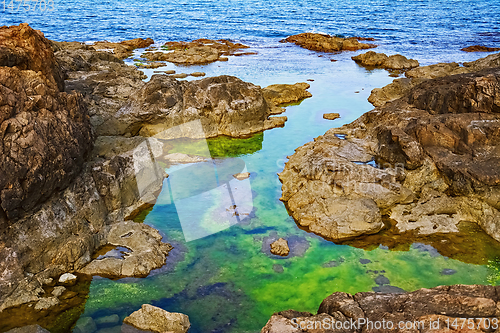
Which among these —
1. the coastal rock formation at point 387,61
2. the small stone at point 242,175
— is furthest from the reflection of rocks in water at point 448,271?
the coastal rock formation at point 387,61

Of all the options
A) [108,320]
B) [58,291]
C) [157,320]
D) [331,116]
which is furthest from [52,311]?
[331,116]

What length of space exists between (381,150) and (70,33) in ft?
142

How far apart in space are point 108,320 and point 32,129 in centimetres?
460

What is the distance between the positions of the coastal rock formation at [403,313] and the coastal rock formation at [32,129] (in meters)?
6.21

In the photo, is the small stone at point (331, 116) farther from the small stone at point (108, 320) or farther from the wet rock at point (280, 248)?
the small stone at point (108, 320)

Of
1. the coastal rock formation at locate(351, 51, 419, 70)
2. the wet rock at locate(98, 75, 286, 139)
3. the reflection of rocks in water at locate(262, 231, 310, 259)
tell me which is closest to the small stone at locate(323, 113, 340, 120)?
the wet rock at locate(98, 75, 286, 139)

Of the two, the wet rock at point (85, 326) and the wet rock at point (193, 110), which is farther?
the wet rock at point (193, 110)

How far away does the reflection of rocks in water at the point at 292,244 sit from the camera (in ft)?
32.9

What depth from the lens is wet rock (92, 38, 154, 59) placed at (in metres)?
32.1

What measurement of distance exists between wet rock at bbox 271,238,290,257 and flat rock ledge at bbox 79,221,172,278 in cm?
261

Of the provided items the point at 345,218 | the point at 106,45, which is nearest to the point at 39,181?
the point at 345,218

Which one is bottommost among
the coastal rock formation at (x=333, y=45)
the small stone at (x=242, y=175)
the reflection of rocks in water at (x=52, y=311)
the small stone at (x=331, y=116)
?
the reflection of rocks in water at (x=52, y=311)

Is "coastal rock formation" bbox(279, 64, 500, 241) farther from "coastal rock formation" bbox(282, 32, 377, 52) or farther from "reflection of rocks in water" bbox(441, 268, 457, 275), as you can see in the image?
"coastal rock formation" bbox(282, 32, 377, 52)

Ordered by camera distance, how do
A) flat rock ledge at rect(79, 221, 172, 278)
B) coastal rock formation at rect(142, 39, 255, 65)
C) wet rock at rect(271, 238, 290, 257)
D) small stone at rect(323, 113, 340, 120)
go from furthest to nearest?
coastal rock formation at rect(142, 39, 255, 65)
small stone at rect(323, 113, 340, 120)
wet rock at rect(271, 238, 290, 257)
flat rock ledge at rect(79, 221, 172, 278)
